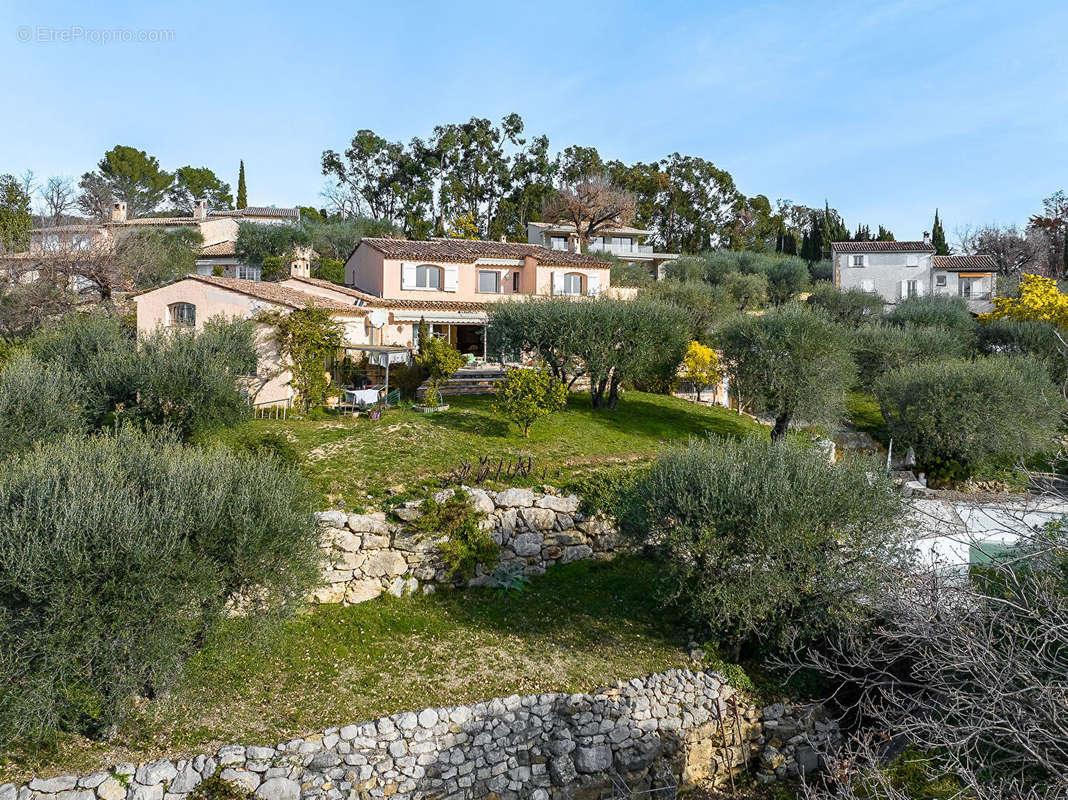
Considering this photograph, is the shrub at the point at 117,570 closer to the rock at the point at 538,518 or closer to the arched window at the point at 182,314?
the rock at the point at 538,518

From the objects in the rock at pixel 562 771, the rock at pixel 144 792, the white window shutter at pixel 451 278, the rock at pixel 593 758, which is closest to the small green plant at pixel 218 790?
the rock at pixel 144 792

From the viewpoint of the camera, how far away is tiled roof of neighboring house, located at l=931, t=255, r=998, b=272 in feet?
172

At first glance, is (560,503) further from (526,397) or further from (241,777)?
(241,777)

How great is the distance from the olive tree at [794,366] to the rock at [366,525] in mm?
14169

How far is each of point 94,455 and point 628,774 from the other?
35.2ft

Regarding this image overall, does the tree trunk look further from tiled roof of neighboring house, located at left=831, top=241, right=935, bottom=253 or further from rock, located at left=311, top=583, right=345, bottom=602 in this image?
tiled roof of neighboring house, located at left=831, top=241, right=935, bottom=253

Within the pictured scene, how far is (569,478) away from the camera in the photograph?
17.6 meters

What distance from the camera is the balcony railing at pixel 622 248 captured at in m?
60.0

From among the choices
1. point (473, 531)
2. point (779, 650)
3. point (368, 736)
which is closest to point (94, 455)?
point (368, 736)

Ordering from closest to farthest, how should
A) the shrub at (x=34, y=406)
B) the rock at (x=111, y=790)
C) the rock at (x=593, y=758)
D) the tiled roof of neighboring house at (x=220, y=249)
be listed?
the rock at (x=111, y=790)
the rock at (x=593, y=758)
the shrub at (x=34, y=406)
the tiled roof of neighboring house at (x=220, y=249)

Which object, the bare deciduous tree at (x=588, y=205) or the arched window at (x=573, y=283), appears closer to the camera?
the arched window at (x=573, y=283)

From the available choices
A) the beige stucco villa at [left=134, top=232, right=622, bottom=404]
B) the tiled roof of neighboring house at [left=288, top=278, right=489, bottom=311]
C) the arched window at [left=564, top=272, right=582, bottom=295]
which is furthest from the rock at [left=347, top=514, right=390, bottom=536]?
the arched window at [left=564, top=272, right=582, bottom=295]

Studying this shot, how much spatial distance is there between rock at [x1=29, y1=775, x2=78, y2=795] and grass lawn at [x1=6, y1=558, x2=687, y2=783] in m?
0.19

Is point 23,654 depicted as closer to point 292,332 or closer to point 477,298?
point 292,332
